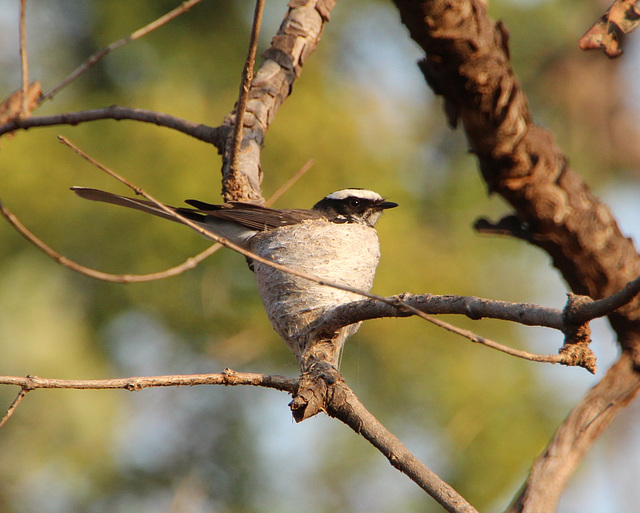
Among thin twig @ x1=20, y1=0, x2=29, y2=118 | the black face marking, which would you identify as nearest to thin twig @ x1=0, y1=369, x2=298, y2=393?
thin twig @ x1=20, y1=0, x2=29, y2=118

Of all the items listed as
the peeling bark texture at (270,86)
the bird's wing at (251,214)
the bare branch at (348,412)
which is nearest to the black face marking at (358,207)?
the bird's wing at (251,214)

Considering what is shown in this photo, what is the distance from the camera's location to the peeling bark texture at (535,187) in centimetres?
264

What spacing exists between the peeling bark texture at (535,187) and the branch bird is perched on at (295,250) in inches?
33.4

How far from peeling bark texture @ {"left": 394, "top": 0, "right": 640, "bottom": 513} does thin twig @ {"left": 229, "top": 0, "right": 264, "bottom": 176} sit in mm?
511

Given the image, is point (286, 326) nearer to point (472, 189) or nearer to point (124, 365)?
point (124, 365)

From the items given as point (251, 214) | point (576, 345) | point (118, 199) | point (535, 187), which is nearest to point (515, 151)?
point (535, 187)

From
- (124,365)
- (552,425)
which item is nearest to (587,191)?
(552,425)

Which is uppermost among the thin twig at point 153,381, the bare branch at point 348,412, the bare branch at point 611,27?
the bare branch at point 611,27

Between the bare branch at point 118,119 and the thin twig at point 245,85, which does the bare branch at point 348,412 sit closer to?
the thin twig at point 245,85

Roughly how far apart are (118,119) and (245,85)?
107 centimetres

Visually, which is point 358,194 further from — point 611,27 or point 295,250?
point 611,27

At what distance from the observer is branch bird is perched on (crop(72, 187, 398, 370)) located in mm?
3170

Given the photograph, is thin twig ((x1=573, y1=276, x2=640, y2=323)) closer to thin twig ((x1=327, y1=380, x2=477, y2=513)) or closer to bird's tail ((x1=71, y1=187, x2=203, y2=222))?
thin twig ((x1=327, y1=380, x2=477, y2=513))

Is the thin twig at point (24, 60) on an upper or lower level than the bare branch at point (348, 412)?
upper
